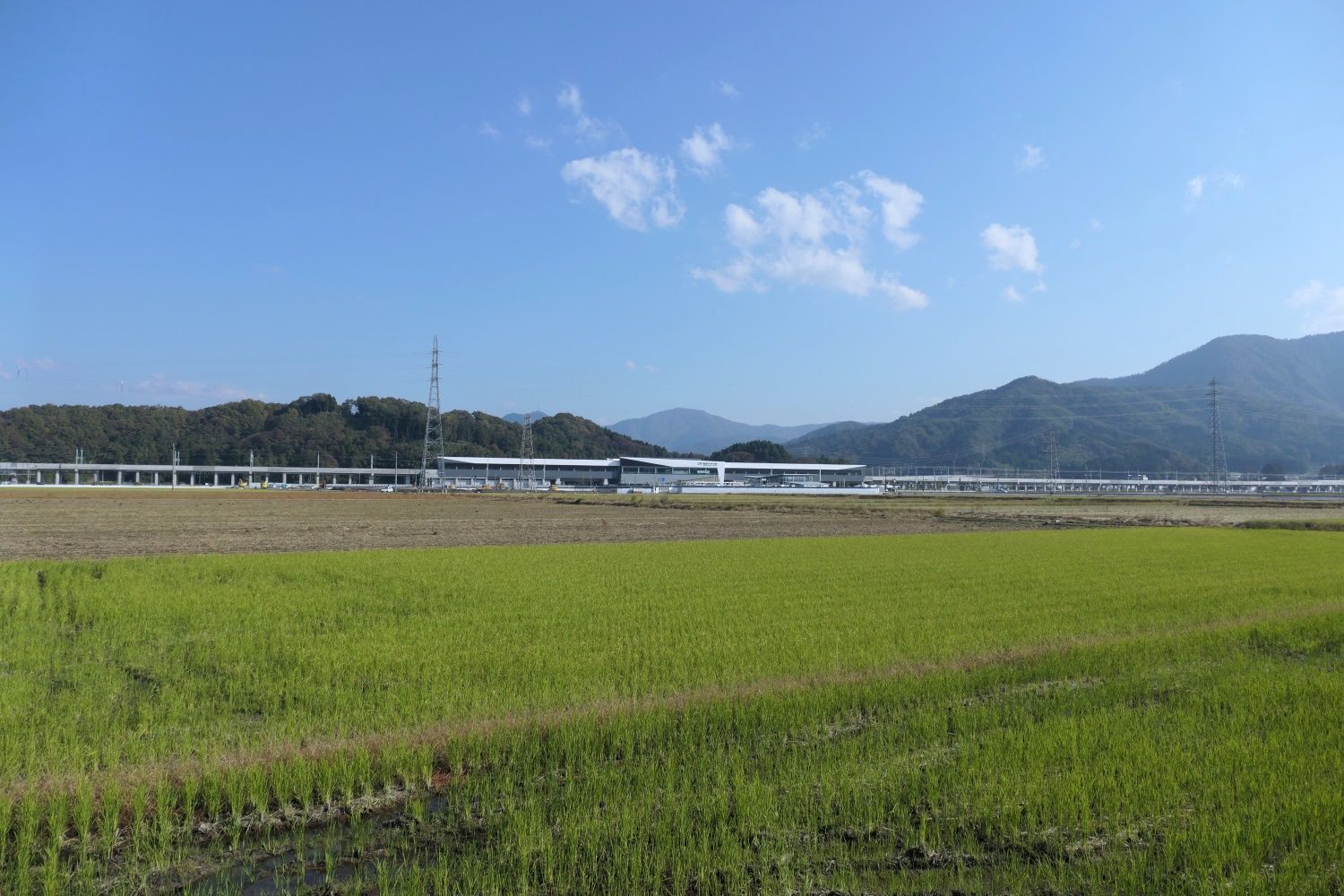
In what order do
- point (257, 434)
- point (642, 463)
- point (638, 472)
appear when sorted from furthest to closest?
point (257, 434)
point (638, 472)
point (642, 463)

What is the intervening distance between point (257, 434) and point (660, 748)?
137384 millimetres

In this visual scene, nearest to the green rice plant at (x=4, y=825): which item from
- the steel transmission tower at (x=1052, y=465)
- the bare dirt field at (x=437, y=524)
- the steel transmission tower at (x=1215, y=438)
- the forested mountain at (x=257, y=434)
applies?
the bare dirt field at (x=437, y=524)

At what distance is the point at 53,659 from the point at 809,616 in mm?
9243

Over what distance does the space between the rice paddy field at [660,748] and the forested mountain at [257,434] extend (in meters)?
123

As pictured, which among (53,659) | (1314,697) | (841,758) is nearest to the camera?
(841,758)

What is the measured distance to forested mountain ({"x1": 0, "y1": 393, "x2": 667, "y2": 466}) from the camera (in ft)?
359

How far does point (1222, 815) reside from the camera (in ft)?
15.0

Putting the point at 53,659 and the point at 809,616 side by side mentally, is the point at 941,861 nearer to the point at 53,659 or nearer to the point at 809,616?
the point at 809,616

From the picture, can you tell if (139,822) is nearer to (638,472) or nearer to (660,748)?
(660,748)

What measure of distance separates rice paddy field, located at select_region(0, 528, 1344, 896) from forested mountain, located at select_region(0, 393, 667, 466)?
122860 millimetres

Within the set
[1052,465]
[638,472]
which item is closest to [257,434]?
[638,472]

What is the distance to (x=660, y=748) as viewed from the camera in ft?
19.5

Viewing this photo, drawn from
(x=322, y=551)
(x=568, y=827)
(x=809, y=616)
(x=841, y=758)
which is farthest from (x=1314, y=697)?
(x=322, y=551)

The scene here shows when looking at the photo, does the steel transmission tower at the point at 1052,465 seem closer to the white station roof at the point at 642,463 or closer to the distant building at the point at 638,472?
the distant building at the point at 638,472
